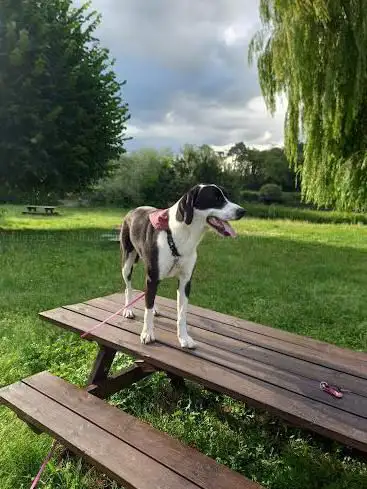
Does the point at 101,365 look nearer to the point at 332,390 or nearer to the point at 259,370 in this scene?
the point at 259,370

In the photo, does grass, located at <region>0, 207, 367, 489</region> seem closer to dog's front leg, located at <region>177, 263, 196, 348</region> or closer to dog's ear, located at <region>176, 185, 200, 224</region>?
dog's front leg, located at <region>177, 263, 196, 348</region>

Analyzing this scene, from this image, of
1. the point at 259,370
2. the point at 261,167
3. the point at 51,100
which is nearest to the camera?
the point at 259,370

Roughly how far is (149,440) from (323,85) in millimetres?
8311

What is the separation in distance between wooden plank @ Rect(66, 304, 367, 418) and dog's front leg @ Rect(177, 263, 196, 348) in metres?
0.05

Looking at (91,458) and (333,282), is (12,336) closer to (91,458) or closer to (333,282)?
(91,458)

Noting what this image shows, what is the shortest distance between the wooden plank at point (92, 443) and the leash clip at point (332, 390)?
0.83 m

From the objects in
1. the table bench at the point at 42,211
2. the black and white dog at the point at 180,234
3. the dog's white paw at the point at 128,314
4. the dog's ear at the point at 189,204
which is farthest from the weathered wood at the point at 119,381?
the table bench at the point at 42,211

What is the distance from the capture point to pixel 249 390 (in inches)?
84.6

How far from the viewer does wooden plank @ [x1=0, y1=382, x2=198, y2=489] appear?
1.85m

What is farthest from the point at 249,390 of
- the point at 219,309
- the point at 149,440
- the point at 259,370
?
the point at 219,309

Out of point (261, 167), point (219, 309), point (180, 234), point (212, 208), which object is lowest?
point (219, 309)

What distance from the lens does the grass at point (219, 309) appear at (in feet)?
8.46

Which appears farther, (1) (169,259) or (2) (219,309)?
(2) (219,309)

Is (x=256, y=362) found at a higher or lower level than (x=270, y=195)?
lower
